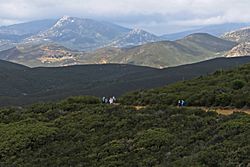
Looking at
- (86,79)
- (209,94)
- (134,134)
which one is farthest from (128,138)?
(86,79)

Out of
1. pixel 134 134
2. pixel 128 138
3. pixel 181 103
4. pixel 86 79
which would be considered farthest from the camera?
pixel 86 79

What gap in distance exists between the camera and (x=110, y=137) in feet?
62.2

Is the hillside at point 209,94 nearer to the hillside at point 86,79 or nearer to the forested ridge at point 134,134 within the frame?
the forested ridge at point 134,134

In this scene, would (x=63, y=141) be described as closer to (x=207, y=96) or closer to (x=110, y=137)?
(x=110, y=137)

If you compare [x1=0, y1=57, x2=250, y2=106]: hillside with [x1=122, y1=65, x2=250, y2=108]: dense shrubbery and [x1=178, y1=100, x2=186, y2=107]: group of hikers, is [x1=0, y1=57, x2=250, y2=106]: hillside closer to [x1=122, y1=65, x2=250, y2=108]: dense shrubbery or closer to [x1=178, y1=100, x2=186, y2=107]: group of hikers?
[x1=122, y1=65, x2=250, y2=108]: dense shrubbery

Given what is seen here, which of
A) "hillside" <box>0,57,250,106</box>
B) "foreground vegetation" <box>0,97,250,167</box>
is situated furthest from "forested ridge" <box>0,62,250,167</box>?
"hillside" <box>0,57,250,106</box>

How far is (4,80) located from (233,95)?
123101 mm

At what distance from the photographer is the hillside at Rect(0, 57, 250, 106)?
102 m

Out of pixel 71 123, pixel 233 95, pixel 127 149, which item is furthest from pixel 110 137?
pixel 233 95

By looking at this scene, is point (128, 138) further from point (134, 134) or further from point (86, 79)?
point (86, 79)

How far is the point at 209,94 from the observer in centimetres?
2591

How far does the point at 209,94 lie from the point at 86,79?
12814 centimetres

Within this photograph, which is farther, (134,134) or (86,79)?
(86,79)

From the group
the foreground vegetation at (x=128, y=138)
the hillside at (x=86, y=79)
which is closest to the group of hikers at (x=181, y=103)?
the foreground vegetation at (x=128, y=138)
